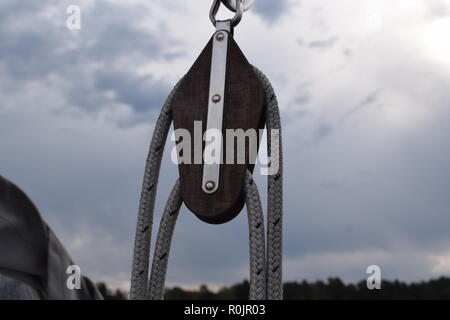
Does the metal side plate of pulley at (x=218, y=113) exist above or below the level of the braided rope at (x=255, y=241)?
above

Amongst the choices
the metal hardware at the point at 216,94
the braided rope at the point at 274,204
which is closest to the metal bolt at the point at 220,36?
the metal hardware at the point at 216,94

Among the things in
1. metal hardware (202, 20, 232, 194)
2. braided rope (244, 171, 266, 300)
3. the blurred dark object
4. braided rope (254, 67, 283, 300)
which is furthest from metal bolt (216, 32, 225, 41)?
the blurred dark object

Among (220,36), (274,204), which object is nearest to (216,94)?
(220,36)

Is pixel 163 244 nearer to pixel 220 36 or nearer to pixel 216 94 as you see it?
pixel 216 94

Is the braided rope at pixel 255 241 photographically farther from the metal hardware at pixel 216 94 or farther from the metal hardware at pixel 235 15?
the metal hardware at pixel 235 15

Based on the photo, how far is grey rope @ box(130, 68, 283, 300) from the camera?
1.44 meters

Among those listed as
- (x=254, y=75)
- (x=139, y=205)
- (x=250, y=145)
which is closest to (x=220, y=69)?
(x=254, y=75)

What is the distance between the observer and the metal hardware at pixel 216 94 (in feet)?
4.80

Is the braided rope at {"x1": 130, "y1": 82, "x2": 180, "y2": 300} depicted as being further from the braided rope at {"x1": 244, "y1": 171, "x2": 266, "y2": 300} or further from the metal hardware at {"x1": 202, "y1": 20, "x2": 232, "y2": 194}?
the braided rope at {"x1": 244, "y1": 171, "x2": 266, "y2": 300}

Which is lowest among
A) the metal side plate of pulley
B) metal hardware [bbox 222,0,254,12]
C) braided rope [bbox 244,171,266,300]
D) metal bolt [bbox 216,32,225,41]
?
braided rope [bbox 244,171,266,300]

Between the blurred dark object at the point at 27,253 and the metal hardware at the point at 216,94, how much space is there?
44cm

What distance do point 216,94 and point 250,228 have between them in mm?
295
